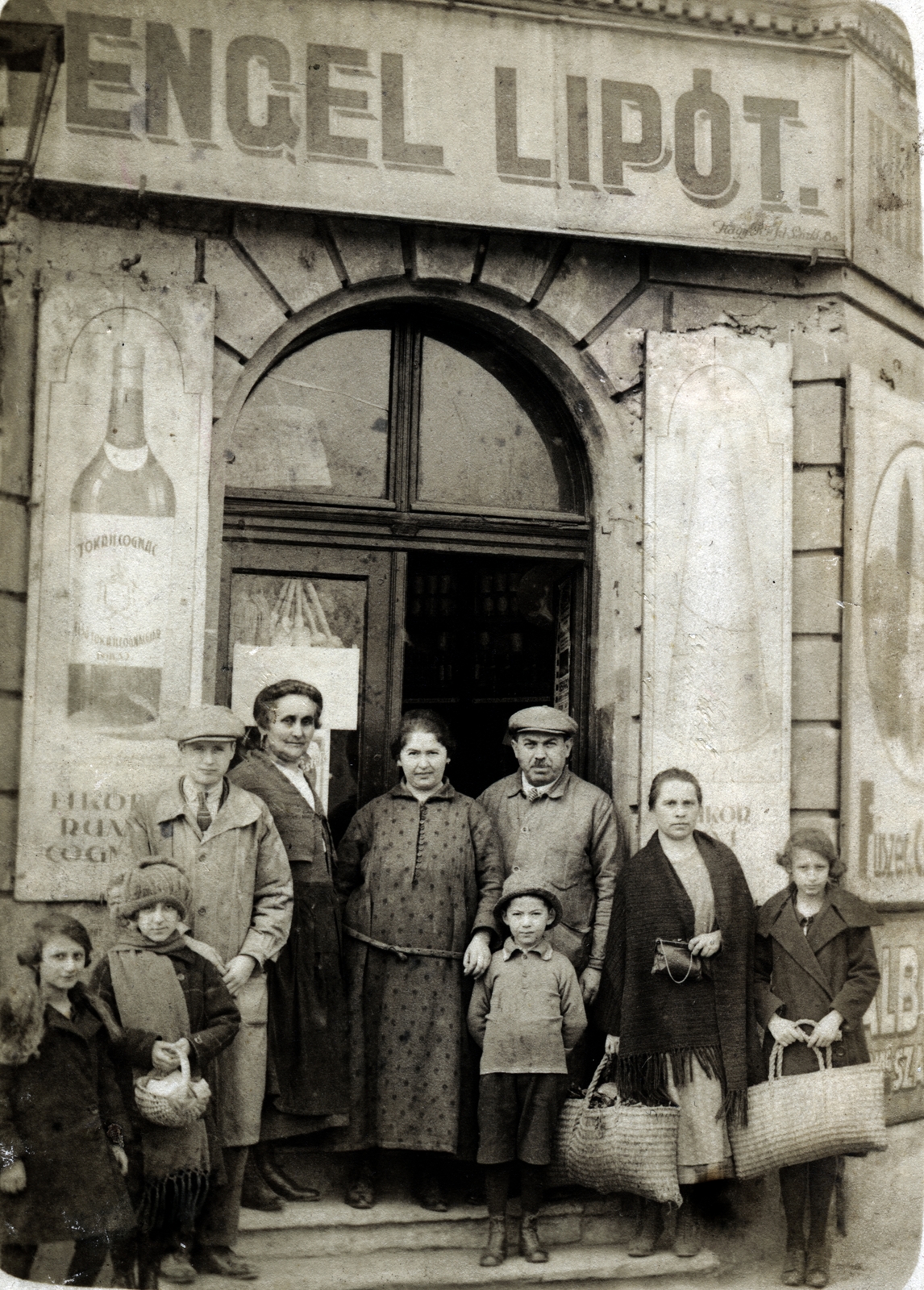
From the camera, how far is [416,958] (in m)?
5.60

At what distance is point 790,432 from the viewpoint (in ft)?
20.1

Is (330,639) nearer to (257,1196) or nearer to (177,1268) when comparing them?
(257,1196)

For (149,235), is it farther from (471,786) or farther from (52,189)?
(471,786)

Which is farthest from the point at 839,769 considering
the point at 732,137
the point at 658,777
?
the point at 732,137

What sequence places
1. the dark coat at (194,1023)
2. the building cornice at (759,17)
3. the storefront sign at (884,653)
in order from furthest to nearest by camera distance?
the storefront sign at (884,653) → the building cornice at (759,17) → the dark coat at (194,1023)

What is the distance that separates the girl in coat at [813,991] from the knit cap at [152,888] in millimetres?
2205

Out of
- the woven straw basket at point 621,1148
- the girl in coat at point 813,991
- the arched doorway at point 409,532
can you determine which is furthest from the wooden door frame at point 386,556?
the woven straw basket at point 621,1148

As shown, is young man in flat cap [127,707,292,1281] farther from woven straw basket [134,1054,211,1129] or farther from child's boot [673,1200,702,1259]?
child's boot [673,1200,702,1259]

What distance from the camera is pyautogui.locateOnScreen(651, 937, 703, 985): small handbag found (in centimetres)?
555

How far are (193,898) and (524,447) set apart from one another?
2337 mm

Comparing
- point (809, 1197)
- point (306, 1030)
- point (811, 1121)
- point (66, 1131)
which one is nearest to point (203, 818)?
point (306, 1030)

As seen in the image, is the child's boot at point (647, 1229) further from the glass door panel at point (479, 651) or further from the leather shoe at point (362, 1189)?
the glass door panel at point (479, 651)

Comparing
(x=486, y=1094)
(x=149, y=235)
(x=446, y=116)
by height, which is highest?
(x=446, y=116)

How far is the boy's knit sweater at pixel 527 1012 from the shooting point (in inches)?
213
